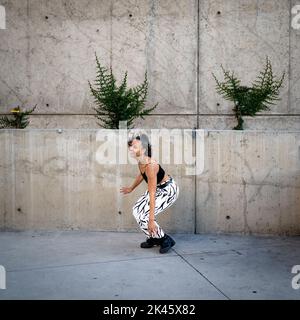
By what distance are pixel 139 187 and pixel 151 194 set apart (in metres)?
1.26

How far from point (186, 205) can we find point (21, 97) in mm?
3616

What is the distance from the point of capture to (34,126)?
6.94 metres

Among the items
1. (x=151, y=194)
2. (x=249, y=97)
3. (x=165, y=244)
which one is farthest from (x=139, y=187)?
(x=249, y=97)

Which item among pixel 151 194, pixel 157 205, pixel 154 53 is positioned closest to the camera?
pixel 151 194

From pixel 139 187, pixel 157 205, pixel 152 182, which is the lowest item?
pixel 157 205

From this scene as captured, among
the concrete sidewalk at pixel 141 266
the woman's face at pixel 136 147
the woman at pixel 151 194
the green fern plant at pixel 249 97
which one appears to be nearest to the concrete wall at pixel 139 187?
the concrete sidewalk at pixel 141 266

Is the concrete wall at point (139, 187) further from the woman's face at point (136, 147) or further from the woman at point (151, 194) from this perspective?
the woman's face at point (136, 147)

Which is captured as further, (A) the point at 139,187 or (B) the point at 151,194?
(A) the point at 139,187

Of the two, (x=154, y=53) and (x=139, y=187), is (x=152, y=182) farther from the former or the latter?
(x=154, y=53)

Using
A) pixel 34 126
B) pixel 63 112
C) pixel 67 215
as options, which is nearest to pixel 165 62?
pixel 63 112

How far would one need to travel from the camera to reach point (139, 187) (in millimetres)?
5449

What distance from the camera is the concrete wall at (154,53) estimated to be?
669 centimetres

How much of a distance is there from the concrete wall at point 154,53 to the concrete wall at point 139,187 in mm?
1464
